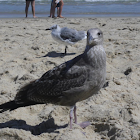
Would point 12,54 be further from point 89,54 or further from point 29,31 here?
point 89,54

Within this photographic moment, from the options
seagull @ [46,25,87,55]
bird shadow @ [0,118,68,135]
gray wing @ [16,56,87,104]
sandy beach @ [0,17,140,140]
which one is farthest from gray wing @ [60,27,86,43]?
bird shadow @ [0,118,68,135]

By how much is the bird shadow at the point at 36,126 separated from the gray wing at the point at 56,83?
29 centimetres

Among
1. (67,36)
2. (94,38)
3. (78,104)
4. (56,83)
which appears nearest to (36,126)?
(56,83)

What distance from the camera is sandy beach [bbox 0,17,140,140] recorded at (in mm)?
2785

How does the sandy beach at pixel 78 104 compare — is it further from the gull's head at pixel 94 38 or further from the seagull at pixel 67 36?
the gull's head at pixel 94 38

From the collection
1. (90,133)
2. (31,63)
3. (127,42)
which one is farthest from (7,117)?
(127,42)

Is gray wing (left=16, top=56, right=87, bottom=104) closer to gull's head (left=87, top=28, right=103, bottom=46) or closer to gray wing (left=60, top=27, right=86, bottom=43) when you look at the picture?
gull's head (left=87, top=28, right=103, bottom=46)

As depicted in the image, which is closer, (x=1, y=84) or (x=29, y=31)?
(x=1, y=84)

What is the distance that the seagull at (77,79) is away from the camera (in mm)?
2771

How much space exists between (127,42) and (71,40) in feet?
4.61

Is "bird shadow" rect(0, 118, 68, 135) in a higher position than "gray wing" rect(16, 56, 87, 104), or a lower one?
lower

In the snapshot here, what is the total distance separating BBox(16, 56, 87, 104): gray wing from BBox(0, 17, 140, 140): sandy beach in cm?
34

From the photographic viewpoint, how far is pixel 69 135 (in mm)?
2598

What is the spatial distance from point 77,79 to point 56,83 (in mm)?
270
